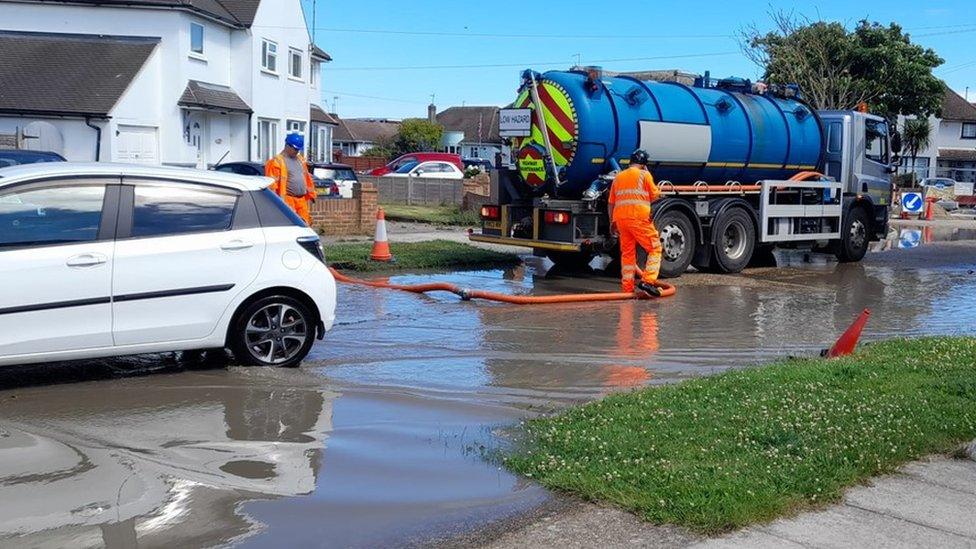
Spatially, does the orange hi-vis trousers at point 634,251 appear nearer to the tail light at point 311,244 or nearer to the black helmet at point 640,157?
the black helmet at point 640,157

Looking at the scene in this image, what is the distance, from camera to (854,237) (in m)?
19.0

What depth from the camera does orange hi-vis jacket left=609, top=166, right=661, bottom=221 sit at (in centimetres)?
1304

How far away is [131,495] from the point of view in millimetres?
5000

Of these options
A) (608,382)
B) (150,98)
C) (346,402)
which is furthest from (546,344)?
(150,98)

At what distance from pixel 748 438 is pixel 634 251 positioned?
7555mm

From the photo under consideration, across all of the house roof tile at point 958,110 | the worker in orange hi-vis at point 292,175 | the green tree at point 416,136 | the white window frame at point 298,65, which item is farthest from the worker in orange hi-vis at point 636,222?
the house roof tile at point 958,110

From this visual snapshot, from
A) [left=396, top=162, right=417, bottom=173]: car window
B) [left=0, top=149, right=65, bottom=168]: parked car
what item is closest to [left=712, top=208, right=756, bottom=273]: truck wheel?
[left=0, top=149, right=65, bottom=168]: parked car

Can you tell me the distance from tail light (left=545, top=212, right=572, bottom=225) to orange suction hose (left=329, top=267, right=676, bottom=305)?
1.78 metres

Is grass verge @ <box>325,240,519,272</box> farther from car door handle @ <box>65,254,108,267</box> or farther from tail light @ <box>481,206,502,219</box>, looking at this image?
car door handle @ <box>65,254,108,267</box>

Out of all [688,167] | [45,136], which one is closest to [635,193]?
[688,167]

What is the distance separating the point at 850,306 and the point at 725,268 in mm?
3383

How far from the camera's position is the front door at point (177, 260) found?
7316 millimetres

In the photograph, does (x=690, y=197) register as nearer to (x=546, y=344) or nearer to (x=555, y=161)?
(x=555, y=161)

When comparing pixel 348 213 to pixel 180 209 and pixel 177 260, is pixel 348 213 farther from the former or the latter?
pixel 177 260
